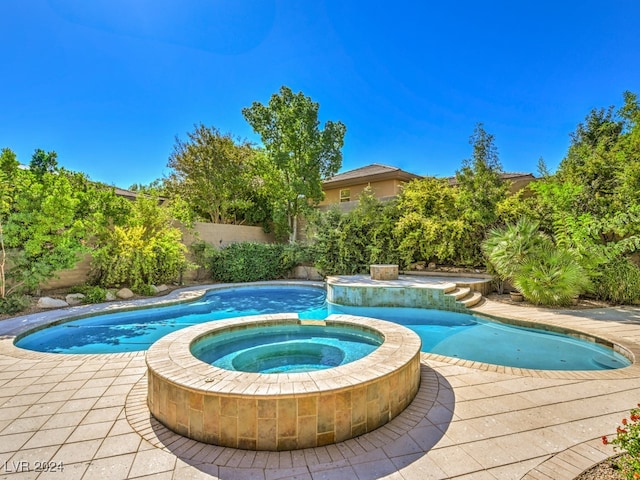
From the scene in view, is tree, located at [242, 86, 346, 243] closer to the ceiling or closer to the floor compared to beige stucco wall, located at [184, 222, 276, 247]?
closer to the ceiling

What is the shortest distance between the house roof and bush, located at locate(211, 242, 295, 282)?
6.05 metres

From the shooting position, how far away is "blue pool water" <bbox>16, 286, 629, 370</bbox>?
6.02 metres

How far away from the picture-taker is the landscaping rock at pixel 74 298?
1008cm

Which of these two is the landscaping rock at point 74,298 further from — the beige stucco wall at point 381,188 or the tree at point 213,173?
the beige stucco wall at point 381,188

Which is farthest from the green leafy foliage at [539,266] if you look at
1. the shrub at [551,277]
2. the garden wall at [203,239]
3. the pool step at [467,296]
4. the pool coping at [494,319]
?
the garden wall at [203,239]

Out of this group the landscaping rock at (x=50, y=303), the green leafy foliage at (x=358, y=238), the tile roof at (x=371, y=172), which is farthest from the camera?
the tile roof at (x=371, y=172)

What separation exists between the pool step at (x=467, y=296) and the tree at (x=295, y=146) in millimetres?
9694

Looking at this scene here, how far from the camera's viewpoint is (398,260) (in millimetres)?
14430

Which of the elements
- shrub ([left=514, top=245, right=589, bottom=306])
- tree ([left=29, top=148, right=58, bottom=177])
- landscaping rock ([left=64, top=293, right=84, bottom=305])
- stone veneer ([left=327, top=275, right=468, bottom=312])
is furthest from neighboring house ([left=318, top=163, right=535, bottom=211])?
tree ([left=29, top=148, right=58, bottom=177])

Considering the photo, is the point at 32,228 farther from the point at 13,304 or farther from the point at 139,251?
the point at 139,251

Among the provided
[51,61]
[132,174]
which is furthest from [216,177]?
[132,174]

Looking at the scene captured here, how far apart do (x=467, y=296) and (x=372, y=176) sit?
1100 cm

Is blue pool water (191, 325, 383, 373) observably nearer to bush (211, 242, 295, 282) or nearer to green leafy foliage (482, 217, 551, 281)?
green leafy foliage (482, 217, 551, 281)

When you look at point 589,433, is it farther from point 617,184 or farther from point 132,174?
point 132,174
